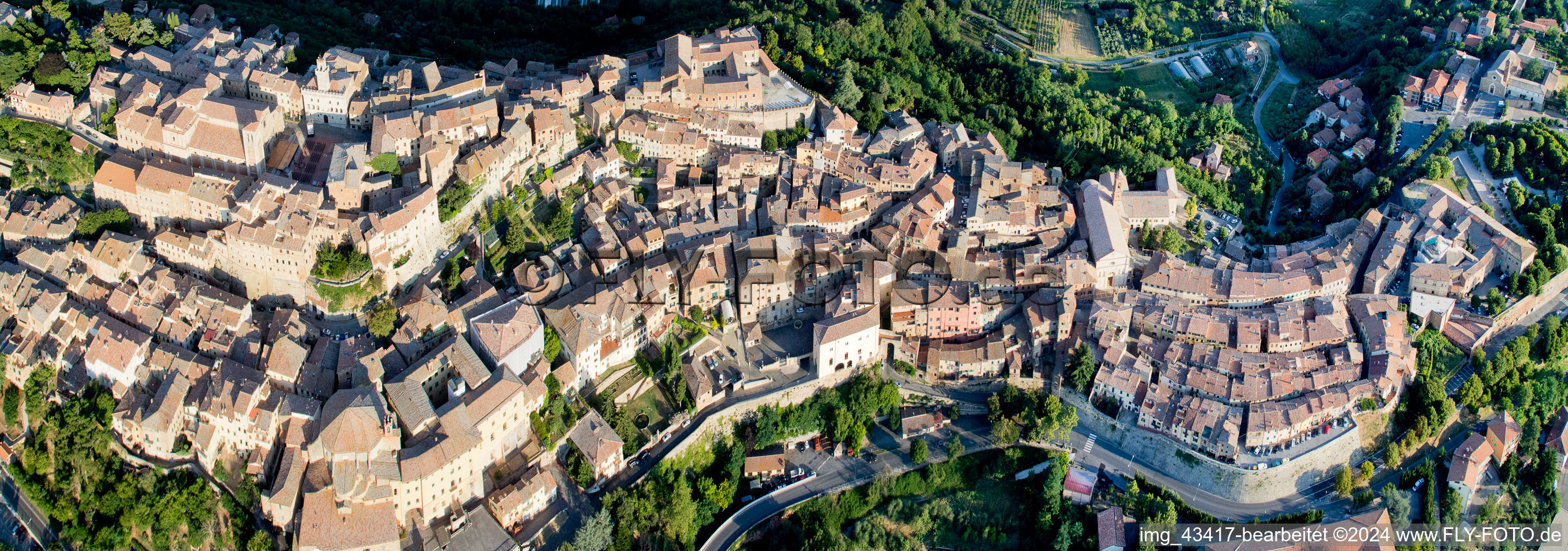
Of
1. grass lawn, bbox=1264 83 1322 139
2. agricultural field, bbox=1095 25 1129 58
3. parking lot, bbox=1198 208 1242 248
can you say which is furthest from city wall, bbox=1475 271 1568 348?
agricultural field, bbox=1095 25 1129 58

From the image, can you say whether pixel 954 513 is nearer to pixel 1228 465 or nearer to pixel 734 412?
pixel 734 412

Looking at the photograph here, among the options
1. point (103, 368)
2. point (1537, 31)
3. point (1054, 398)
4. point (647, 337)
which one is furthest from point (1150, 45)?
point (103, 368)

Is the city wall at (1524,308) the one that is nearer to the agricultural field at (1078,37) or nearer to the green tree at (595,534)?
the agricultural field at (1078,37)

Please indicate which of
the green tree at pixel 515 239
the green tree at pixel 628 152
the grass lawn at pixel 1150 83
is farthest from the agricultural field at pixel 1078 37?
the green tree at pixel 515 239

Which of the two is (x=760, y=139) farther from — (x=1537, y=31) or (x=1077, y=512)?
(x=1537, y=31)

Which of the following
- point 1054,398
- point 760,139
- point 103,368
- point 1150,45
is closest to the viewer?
point 103,368

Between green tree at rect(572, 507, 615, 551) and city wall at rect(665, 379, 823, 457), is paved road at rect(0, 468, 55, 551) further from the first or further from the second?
city wall at rect(665, 379, 823, 457)

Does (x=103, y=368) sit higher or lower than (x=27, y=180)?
lower
